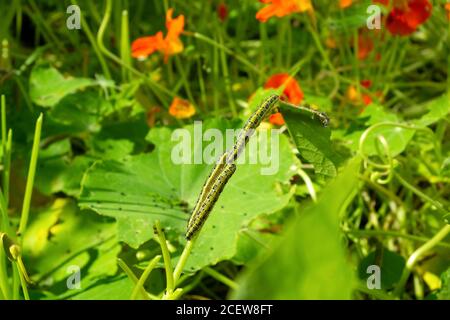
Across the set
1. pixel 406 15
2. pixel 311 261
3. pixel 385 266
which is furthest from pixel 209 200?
pixel 406 15

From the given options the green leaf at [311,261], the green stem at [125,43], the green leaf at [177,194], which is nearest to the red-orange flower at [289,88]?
the green leaf at [177,194]

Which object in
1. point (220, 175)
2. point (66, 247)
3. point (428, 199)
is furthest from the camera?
point (66, 247)

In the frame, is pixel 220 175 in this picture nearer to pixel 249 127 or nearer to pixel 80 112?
pixel 249 127

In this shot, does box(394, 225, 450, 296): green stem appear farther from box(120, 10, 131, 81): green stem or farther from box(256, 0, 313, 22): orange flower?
box(120, 10, 131, 81): green stem

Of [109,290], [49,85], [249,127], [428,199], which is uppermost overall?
[49,85]

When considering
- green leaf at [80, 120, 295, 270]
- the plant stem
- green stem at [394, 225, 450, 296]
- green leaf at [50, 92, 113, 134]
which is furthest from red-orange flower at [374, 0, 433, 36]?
the plant stem

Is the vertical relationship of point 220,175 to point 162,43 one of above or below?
below

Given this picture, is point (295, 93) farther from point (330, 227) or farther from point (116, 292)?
point (330, 227)

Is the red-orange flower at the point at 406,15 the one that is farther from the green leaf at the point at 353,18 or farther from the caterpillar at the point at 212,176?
the caterpillar at the point at 212,176
